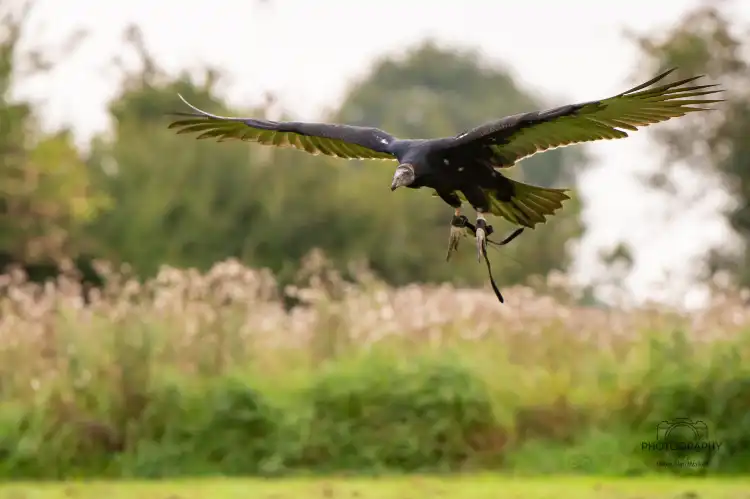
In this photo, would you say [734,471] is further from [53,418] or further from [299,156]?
[299,156]

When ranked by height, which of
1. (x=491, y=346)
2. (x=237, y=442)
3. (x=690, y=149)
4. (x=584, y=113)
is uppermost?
(x=690, y=149)

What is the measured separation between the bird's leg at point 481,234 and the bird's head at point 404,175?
44 centimetres

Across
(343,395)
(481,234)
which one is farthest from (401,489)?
(481,234)

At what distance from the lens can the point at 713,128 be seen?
22.8 meters

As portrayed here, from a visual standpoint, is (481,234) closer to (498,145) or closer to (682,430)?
(498,145)

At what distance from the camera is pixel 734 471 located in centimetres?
955

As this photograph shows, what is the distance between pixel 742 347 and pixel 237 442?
12.5 ft

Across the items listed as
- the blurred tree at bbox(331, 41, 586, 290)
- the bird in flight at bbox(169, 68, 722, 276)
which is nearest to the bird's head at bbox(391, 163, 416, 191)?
the bird in flight at bbox(169, 68, 722, 276)

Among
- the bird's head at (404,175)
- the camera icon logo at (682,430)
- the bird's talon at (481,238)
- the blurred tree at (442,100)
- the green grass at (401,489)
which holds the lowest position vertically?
the green grass at (401,489)

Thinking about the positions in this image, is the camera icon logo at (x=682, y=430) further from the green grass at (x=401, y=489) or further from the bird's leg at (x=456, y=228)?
the bird's leg at (x=456, y=228)

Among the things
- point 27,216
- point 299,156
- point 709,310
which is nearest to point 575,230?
point 299,156

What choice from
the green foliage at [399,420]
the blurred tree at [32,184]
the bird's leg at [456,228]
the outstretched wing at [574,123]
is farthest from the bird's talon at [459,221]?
the blurred tree at [32,184]

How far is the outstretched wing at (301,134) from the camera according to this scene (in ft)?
24.0

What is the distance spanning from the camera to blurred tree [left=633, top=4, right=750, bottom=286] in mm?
22422
